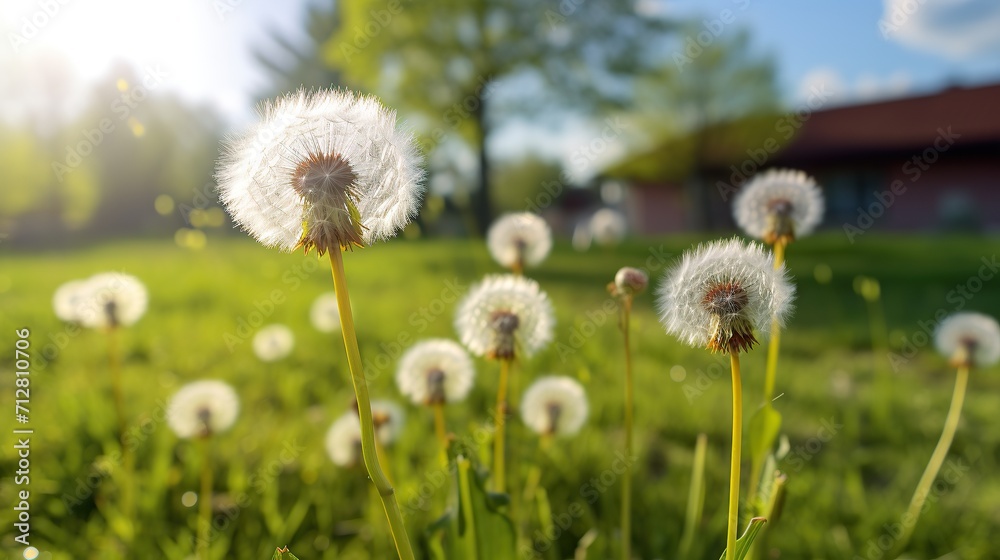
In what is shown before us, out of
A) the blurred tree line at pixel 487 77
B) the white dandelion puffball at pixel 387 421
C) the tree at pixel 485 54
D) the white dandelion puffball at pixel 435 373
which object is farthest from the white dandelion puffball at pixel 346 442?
the tree at pixel 485 54

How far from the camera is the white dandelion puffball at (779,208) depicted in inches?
73.9

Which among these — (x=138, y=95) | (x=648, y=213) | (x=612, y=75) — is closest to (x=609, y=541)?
(x=138, y=95)

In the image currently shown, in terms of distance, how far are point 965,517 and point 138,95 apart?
4958mm

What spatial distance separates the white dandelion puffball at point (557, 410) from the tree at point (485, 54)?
15.9 m

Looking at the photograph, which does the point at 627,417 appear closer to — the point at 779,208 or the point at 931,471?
the point at 779,208

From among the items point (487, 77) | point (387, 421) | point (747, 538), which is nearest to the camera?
point (747, 538)

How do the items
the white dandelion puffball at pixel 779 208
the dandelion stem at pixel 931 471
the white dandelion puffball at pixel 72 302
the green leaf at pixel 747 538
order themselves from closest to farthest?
the green leaf at pixel 747 538 → the white dandelion puffball at pixel 779 208 → the dandelion stem at pixel 931 471 → the white dandelion puffball at pixel 72 302

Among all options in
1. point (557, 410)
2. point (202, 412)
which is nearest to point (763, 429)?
point (557, 410)

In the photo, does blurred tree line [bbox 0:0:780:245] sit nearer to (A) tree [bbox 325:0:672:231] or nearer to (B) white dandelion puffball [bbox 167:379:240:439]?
(A) tree [bbox 325:0:672:231]

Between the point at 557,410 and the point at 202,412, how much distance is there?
1.32 m

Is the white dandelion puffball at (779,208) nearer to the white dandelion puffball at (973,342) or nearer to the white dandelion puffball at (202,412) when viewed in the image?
the white dandelion puffball at (973,342)

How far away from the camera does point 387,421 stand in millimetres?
2412

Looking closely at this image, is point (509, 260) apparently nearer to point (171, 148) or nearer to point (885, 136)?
point (885, 136)

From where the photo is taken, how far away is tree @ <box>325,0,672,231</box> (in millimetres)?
18547
